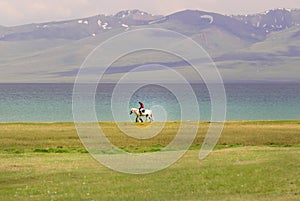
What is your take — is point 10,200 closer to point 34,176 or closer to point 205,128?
point 34,176

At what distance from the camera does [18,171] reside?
32.3 m

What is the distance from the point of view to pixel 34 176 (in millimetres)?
30625

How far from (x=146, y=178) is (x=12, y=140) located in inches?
948

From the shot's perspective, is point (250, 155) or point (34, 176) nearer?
point (34, 176)

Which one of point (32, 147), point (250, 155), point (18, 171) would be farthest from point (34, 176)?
point (32, 147)

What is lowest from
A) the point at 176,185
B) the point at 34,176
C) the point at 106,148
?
the point at 176,185

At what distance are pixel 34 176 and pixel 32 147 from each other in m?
17.8

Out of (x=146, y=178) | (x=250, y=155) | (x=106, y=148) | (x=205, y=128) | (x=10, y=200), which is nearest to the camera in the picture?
→ (x=10, y=200)

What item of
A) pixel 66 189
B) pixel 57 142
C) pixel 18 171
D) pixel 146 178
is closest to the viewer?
pixel 66 189

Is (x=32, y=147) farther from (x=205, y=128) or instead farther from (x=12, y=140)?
(x=205, y=128)

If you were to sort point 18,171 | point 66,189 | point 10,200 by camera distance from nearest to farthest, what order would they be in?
point 10,200
point 66,189
point 18,171

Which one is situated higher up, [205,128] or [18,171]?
[205,128]

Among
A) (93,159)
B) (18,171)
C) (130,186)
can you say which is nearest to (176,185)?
(130,186)

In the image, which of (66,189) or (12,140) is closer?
(66,189)
